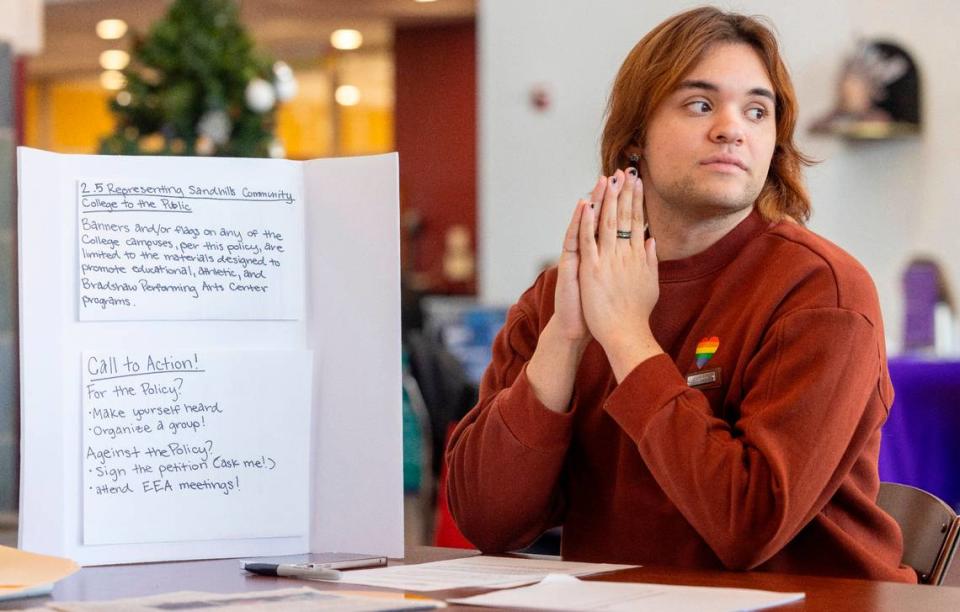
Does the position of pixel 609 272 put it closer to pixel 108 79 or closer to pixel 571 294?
pixel 571 294

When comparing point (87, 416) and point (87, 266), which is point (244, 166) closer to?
point (87, 266)

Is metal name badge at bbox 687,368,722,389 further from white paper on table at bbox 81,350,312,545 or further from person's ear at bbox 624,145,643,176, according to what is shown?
white paper on table at bbox 81,350,312,545

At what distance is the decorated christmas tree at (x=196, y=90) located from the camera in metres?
4.59

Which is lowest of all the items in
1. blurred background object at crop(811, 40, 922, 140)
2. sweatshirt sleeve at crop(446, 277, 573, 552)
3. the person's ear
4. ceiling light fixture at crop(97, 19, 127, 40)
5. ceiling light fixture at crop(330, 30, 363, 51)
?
sweatshirt sleeve at crop(446, 277, 573, 552)

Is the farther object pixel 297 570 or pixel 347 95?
pixel 347 95

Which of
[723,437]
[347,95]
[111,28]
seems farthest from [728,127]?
[347,95]

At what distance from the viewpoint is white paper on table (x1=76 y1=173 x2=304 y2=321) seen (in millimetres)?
1406

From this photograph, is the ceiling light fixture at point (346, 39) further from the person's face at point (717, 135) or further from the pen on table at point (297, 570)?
the pen on table at point (297, 570)

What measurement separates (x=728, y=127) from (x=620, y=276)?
19 cm

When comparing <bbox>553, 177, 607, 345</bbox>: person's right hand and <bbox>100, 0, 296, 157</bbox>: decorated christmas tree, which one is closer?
<bbox>553, 177, 607, 345</bbox>: person's right hand

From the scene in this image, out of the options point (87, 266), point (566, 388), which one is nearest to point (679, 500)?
point (566, 388)

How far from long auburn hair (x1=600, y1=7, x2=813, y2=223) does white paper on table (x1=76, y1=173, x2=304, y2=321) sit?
38 cm

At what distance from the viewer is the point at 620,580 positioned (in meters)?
1.18

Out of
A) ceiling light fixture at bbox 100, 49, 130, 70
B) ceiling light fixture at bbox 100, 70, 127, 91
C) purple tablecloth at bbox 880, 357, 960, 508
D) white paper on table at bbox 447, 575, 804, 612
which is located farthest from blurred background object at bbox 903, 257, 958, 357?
ceiling light fixture at bbox 100, 70, 127, 91
